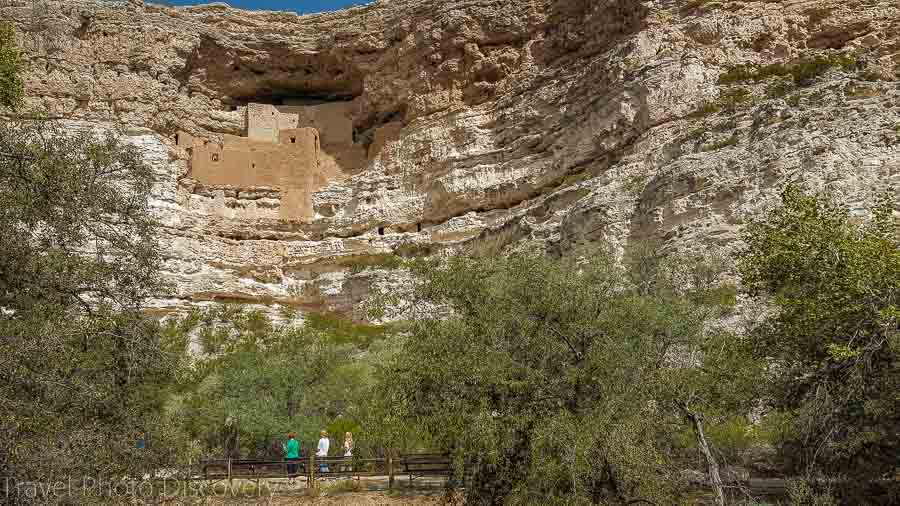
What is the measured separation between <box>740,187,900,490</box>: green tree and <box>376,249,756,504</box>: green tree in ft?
2.86

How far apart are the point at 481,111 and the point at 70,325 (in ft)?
82.6

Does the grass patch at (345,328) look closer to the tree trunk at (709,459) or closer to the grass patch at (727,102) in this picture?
the grass patch at (727,102)

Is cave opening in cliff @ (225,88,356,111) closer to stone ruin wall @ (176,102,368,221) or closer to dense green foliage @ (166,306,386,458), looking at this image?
stone ruin wall @ (176,102,368,221)

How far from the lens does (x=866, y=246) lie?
33.6ft

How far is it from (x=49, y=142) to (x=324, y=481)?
6731 millimetres

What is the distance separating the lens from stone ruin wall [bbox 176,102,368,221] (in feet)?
115

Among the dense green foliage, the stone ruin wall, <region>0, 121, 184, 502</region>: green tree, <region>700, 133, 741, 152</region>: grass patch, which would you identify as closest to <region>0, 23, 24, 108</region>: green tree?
<region>0, 121, 184, 502</region>: green tree

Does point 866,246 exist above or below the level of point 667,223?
below

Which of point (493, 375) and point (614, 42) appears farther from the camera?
point (614, 42)

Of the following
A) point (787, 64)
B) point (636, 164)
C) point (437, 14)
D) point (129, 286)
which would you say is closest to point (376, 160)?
point (437, 14)

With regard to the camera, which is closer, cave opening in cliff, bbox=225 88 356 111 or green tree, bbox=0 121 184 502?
green tree, bbox=0 121 184 502

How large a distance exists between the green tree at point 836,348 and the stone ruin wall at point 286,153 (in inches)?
1028

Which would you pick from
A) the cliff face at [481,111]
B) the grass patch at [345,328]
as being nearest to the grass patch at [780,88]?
the cliff face at [481,111]

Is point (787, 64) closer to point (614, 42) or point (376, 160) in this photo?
point (614, 42)
